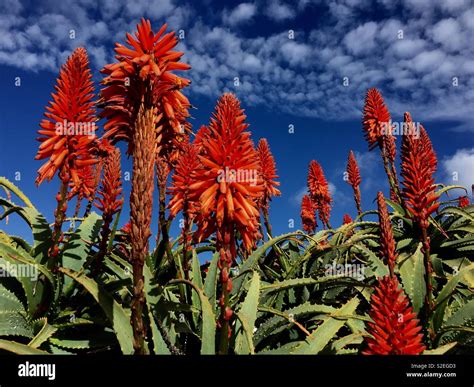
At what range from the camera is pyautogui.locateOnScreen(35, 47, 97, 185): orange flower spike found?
269 centimetres

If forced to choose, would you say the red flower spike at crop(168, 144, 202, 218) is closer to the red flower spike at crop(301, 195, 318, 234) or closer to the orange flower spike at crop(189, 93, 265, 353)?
the orange flower spike at crop(189, 93, 265, 353)

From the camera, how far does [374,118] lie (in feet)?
21.0

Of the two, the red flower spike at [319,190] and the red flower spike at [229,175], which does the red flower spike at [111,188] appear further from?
the red flower spike at [319,190]

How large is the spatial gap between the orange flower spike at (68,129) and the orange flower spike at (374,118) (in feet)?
14.9

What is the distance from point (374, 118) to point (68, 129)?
494cm

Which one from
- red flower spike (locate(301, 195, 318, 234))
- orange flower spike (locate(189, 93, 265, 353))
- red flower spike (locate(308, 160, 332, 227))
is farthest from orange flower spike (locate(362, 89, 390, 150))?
orange flower spike (locate(189, 93, 265, 353))

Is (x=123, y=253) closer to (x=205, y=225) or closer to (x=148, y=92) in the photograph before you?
(x=205, y=225)

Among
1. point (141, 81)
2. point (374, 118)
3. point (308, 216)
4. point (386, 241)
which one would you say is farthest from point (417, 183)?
point (308, 216)

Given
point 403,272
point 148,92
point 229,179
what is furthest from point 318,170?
point 148,92

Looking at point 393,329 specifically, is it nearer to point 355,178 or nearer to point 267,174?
point 267,174

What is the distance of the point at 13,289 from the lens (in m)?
3.17

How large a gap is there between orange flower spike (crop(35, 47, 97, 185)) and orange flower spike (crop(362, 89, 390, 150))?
4550mm

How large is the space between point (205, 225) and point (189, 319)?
1034 millimetres

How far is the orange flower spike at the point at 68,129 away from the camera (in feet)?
8.82
